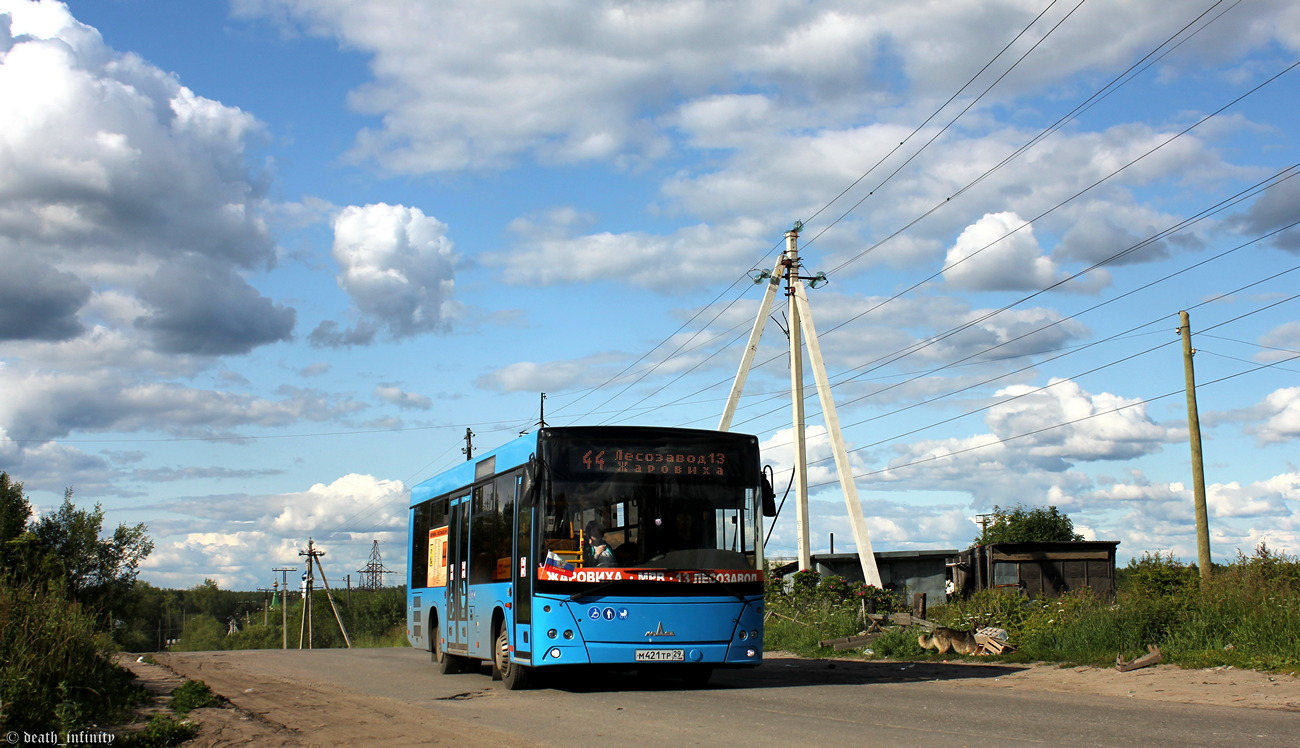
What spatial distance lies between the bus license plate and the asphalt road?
443 millimetres

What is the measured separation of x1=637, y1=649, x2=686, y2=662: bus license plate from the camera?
13242mm

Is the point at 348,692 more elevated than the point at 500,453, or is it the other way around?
the point at 500,453

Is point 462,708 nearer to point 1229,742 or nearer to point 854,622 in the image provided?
point 1229,742

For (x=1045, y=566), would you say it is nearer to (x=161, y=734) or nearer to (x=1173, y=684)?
(x=1173, y=684)

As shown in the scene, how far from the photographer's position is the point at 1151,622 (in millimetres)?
16562

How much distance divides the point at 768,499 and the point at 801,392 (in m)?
18.5

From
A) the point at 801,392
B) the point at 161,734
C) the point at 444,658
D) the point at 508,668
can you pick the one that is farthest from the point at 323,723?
the point at 801,392

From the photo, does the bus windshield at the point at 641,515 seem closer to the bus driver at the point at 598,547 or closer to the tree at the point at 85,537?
the bus driver at the point at 598,547

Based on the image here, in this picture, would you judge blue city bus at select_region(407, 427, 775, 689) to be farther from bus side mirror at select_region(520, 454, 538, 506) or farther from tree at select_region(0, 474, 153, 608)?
tree at select_region(0, 474, 153, 608)

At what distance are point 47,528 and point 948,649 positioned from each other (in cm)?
4305

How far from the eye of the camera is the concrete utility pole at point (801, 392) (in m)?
29.6

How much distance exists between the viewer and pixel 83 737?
907cm

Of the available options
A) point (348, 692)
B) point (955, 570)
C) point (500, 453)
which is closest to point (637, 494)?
point (500, 453)

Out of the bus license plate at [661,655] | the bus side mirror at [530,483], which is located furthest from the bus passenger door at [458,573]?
the bus license plate at [661,655]
